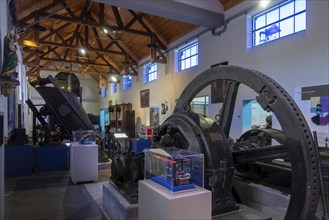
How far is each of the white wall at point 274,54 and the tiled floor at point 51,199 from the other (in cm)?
446

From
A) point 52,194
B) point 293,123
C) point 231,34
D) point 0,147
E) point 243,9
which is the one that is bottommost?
point 52,194

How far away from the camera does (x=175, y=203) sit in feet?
5.53

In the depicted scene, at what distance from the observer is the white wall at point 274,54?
4.96m

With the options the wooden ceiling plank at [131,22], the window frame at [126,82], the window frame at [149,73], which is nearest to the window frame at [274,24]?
the wooden ceiling plank at [131,22]

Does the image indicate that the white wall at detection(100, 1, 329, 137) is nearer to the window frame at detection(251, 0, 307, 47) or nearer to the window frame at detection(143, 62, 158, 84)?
the window frame at detection(251, 0, 307, 47)

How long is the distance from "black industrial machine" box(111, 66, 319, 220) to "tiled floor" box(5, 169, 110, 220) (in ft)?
2.60

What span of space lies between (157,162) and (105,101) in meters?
18.9

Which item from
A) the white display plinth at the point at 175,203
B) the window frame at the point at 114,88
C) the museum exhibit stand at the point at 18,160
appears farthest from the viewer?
the window frame at the point at 114,88

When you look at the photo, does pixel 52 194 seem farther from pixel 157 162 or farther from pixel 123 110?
pixel 123 110

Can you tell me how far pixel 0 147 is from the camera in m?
3.03

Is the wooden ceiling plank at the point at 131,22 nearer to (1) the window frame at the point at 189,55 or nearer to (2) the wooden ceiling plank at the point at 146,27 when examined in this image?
(2) the wooden ceiling plank at the point at 146,27

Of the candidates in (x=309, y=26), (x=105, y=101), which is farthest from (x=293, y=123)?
(x=105, y=101)

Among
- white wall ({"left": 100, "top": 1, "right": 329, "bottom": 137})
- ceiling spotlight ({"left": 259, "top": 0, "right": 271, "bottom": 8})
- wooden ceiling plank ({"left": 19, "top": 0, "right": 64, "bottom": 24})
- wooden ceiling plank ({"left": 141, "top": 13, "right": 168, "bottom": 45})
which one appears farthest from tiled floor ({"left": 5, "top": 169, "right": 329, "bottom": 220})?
wooden ceiling plank ({"left": 141, "top": 13, "right": 168, "bottom": 45})

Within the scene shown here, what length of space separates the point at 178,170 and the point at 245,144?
190 cm
